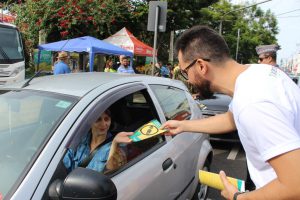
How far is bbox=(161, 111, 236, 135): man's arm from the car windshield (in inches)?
28.5

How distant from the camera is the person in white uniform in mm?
1350

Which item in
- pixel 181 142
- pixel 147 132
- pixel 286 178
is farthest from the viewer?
pixel 181 142

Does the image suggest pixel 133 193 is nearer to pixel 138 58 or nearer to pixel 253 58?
pixel 138 58

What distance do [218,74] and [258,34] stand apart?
59.9 meters

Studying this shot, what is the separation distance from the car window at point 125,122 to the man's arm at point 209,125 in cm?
34

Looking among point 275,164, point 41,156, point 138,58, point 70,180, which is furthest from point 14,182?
point 138,58

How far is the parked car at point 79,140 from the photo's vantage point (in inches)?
70.6

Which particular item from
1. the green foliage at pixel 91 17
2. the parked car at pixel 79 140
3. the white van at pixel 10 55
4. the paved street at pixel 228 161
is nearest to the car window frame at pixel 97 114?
the parked car at pixel 79 140

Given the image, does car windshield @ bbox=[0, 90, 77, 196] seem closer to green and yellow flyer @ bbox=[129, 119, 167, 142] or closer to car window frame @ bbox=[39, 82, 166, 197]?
car window frame @ bbox=[39, 82, 166, 197]

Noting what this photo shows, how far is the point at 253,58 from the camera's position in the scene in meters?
60.2

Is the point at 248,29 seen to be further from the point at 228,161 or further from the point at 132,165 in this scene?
the point at 132,165

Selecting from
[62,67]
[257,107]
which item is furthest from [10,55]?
[257,107]

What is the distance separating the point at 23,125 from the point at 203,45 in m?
1.28

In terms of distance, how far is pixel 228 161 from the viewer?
21.0 ft
